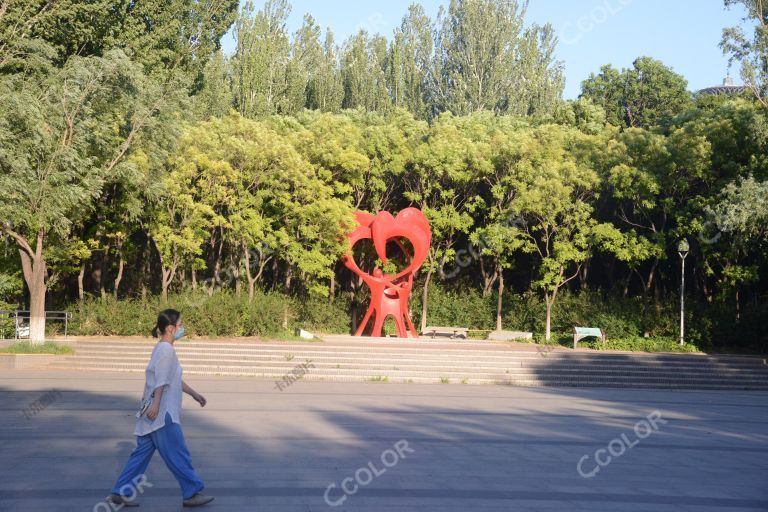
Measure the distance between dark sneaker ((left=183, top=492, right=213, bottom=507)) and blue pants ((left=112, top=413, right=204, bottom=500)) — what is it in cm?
8

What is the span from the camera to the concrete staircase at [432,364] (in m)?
21.5

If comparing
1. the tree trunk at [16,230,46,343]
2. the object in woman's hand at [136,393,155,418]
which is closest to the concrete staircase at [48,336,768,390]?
the tree trunk at [16,230,46,343]

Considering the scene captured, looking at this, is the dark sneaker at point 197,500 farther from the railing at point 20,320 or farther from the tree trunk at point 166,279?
the tree trunk at point 166,279

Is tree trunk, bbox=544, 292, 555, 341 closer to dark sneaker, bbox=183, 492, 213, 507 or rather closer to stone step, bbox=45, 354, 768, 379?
stone step, bbox=45, 354, 768, 379

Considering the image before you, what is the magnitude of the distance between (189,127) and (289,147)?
153 inches

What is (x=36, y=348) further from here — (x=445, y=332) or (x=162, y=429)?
(x=162, y=429)

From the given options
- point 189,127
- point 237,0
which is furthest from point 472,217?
point 237,0

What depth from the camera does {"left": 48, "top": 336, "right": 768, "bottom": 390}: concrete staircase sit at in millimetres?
21516

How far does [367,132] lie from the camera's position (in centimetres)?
3198

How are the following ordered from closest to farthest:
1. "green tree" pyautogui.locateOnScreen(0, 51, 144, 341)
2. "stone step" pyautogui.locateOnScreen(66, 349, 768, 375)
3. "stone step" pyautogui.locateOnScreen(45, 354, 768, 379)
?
"green tree" pyautogui.locateOnScreen(0, 51, 144, 341)
"stone step" pyautogui.locateOnScreen(45, 354, 768, 379)
"stone step" pyautogui.locateOnScreen(66, 349, 768, 375)

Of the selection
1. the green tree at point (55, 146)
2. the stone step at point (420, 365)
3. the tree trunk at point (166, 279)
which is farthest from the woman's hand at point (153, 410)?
the tree trunk at point (166, 279)

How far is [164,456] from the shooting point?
23.1 ft

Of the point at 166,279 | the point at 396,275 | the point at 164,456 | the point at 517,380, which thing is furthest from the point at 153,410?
the point at 166,279

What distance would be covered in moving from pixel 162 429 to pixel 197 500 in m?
0.71
